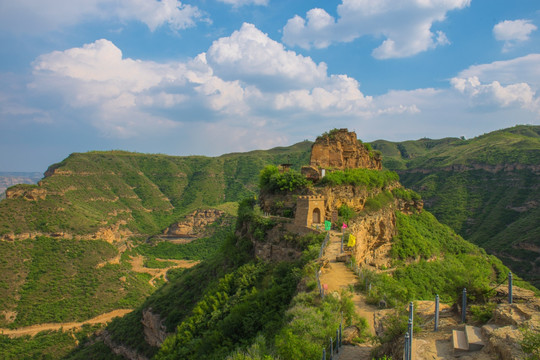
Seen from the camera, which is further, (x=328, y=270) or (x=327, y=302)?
(x=328, y=270)

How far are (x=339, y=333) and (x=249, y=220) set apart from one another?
20230 millimetres

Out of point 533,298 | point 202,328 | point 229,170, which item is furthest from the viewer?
point 229,170

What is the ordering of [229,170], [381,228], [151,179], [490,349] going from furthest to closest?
[229,170]
[151,179]
[381,228]
[490,349]

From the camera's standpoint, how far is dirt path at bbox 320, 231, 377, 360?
9.60 metres

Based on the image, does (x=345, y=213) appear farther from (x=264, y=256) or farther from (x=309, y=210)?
(x=264, y=256)

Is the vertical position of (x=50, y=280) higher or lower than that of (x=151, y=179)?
lower

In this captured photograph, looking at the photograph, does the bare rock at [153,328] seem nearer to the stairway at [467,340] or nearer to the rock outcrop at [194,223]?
the stairway at [467,340]

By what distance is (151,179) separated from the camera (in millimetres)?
164125

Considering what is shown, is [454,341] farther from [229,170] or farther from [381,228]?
[229,170]

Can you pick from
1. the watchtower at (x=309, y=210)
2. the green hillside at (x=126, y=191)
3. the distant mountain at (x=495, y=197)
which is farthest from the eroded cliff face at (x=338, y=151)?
the distant mountain at (x=495, y=197)

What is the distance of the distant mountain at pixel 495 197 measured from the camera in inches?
2426

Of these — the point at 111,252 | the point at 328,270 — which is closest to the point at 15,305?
the point at 111,252

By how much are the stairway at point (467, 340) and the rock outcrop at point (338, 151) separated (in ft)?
96.5

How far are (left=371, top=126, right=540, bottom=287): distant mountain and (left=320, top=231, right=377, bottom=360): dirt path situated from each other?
149 feet
